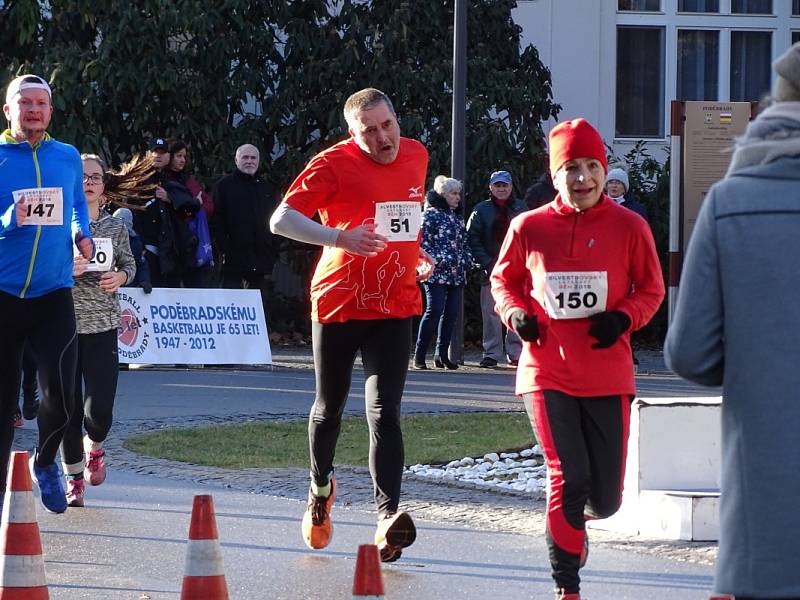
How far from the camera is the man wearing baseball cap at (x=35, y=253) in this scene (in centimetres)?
780

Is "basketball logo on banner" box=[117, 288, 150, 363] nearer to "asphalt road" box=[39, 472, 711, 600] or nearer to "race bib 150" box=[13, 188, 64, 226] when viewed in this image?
"asphalt road" box=[39, 472, 711, 600]

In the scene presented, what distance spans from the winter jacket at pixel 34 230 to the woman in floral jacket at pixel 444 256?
900 centimetres

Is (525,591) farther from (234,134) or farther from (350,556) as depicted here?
(234,134)

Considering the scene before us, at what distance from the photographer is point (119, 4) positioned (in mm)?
20562

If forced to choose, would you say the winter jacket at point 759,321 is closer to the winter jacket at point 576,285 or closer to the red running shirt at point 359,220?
the winter jacket at point 576,285

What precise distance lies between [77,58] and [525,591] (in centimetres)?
1501

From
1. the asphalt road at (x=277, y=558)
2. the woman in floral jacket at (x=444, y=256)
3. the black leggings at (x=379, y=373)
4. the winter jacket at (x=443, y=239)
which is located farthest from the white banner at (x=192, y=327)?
the black leggings at (x=379, y=373)

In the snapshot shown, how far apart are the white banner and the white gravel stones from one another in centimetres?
652

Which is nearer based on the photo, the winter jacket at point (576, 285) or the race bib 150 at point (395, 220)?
the winter jacket at point (576, 285)

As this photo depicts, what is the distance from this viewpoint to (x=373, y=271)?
7.23m

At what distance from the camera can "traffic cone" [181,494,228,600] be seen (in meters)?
5.59

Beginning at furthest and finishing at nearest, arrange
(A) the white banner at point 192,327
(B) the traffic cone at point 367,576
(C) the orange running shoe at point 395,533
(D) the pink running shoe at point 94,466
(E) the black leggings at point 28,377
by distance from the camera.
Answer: (A) the white banner at point 192,327 < (E) the black leggings at point 28,377 < (D) the pink running shoe at point 94,466 < (C) the orange running shoe at point 395,533 < (B) the traffic cone at point 367,576

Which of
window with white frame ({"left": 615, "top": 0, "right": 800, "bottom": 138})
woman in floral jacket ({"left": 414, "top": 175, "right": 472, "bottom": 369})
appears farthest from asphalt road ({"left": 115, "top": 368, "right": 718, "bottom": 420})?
window with white frame ({"left": 615, "top": 0, "right": 800, "bottom": 138})

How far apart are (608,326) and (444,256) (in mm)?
11114
